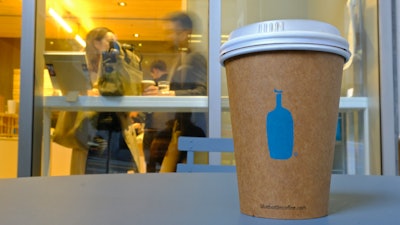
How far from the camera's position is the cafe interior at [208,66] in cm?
215

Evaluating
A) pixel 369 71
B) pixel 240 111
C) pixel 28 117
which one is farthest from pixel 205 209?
pixel 369 71

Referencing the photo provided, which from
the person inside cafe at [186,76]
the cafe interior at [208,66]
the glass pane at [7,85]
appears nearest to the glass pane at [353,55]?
the cafe interior at [208,66]

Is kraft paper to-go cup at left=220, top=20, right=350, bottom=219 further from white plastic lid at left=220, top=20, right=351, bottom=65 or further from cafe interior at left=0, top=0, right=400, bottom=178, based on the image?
cafe interior at left=0, top=0, right=400, bottom=178

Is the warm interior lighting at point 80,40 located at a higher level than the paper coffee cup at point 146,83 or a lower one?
higher

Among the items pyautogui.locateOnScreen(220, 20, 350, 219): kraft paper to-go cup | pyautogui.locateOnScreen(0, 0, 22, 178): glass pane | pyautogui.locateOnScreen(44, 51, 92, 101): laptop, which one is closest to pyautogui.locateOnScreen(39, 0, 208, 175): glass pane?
pyautogui.locateOnScreen(44, 51, 92, 101): laptop

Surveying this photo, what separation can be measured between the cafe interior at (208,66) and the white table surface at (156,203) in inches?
53.7

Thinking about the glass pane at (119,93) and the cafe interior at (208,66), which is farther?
the glass pane at (119,93)

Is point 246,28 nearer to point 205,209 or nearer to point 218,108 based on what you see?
point 205,209

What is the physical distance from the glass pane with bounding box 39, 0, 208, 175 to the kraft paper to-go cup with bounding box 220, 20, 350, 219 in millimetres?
1929

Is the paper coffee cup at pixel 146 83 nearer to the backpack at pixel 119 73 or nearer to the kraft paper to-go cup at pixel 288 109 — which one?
the backpack at pixel 119 73

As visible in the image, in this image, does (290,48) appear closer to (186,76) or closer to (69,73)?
(186,76)

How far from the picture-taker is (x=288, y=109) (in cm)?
36

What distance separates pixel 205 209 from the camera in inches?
16.4

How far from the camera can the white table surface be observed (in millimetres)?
365
